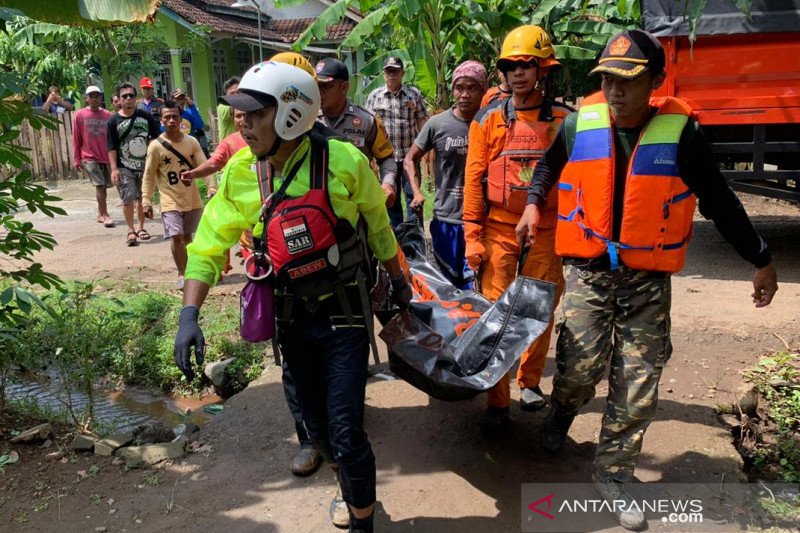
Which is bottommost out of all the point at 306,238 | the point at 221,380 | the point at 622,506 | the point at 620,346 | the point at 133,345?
the point at 221,380

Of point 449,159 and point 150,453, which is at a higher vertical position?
point 449,159

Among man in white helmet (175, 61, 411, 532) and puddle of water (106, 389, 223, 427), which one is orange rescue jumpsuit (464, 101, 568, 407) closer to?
man in white helmet (175, 61, 411, 532)

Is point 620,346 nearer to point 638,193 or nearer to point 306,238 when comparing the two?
point 638,193

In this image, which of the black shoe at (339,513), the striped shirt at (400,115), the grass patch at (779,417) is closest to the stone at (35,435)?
the black shoe at (339,513)

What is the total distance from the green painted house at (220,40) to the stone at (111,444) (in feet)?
53.1

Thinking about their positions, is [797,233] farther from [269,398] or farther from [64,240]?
[64,240]

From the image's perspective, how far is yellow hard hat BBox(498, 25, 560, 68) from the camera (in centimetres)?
395

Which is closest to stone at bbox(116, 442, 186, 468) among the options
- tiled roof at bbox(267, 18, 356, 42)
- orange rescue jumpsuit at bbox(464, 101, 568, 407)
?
orange rescue jumpsuit at bbox(464, 101, 568, 407)

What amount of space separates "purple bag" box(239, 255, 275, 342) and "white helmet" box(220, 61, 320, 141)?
55 centimetres

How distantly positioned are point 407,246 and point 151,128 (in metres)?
5.87

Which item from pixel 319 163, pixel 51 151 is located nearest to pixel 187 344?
pixel 319 163

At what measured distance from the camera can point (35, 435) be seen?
14.9 feet

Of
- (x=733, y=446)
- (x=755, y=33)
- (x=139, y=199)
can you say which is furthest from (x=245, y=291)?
(x=139, y=199)

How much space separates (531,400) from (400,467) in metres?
0.95
